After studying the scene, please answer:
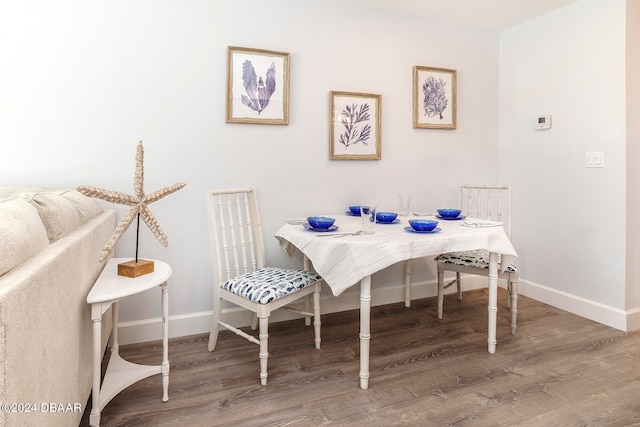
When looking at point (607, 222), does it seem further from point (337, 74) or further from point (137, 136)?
point (137, 136)

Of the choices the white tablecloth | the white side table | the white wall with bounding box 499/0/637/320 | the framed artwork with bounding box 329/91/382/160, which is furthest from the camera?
the framed artwork with bounding box 329/91/382/160

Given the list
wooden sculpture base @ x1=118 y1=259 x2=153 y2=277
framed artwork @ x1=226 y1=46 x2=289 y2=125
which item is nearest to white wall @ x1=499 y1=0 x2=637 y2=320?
framed artwork @ x1=226 y1=46 x2=289 y2=125

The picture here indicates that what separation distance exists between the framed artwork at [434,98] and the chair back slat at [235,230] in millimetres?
1567

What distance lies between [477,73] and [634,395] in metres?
A: 2.66

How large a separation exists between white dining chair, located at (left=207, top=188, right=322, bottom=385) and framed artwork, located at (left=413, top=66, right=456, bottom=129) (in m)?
1.60

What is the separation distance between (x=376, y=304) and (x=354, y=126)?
4.68ft

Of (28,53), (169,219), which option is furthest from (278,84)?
(28,53)

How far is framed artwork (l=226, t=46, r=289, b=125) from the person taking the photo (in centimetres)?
261

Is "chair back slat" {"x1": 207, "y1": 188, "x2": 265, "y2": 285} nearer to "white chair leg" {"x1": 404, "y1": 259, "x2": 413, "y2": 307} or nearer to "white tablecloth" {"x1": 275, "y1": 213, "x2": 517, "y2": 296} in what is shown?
"white tablecloth" {"x1": 275, "y1": 213, "x2": 517, "y2": 296}

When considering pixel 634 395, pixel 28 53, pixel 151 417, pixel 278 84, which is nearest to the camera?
pixel 151 417

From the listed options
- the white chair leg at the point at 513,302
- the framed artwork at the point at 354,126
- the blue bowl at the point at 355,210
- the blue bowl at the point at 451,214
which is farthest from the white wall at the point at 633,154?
the blue bowl at the point at 355,210

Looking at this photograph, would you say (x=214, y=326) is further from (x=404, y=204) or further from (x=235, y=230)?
(x=404, y=204)

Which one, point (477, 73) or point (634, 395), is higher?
point (477, 73)

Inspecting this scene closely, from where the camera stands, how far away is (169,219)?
8.29 ft
